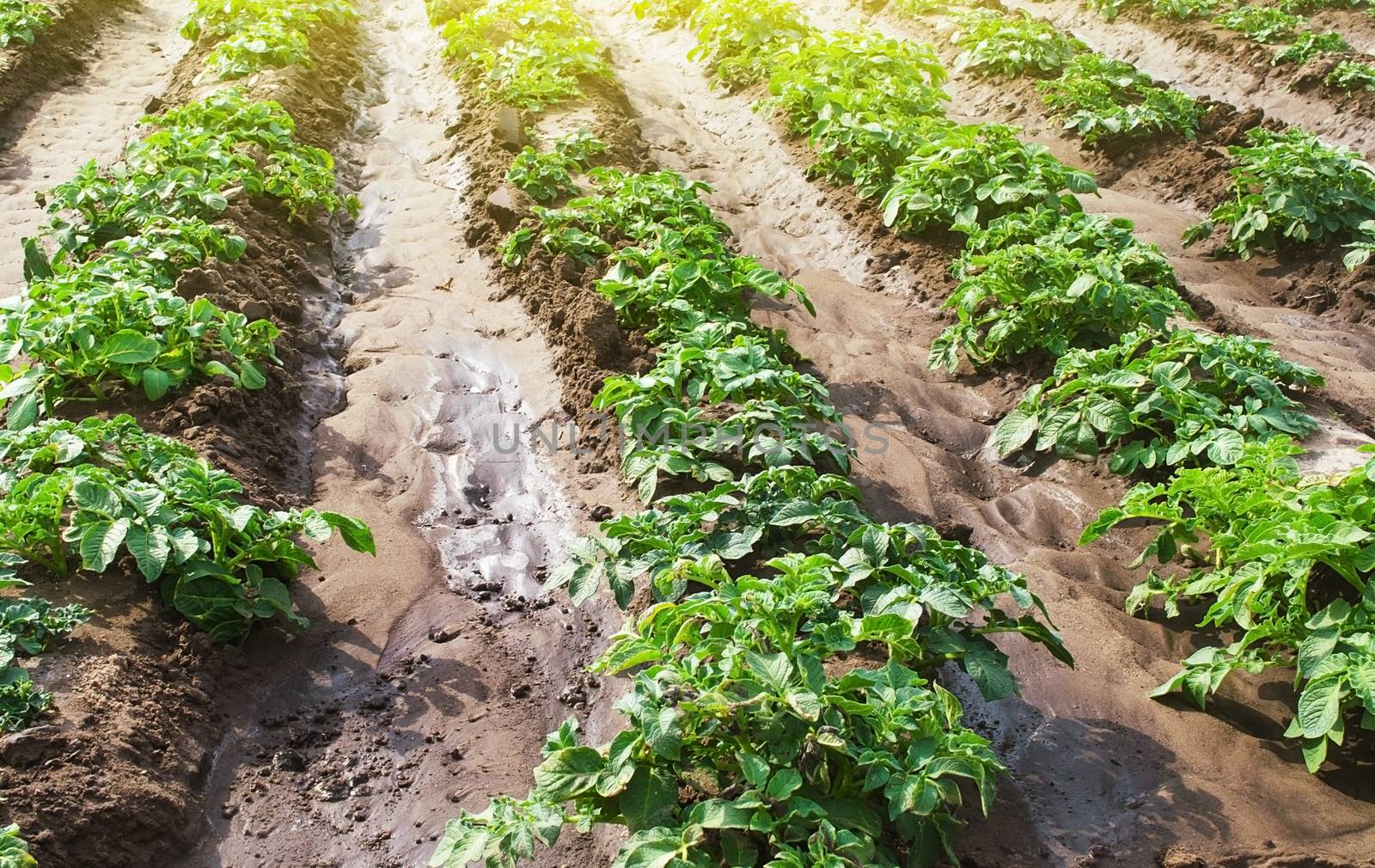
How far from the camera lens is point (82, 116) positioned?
9211 mm

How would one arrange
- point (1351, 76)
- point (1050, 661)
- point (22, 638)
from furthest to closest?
point (1351, 76) < point (1050, 661) < point (22, 638)

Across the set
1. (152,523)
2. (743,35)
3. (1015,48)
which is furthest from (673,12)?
(152,523)

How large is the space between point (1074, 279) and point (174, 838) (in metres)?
4.45

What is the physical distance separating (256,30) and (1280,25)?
359 inches

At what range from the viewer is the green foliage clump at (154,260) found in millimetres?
4562

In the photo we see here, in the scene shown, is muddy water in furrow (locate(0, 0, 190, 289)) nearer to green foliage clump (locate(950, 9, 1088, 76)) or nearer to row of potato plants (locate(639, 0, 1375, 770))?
row of potato plants (locate(639, 0, 1375, 770))

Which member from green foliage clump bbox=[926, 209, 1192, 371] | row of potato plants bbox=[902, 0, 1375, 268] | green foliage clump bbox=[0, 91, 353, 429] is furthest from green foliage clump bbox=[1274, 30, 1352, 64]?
green foliage clump bbox=[0, 91, 353, 429]

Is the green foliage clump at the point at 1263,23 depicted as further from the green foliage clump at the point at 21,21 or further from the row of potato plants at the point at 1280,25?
the green foliage clump at the point at 21,21

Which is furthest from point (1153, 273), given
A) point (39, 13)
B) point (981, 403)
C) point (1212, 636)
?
point (39, 13)

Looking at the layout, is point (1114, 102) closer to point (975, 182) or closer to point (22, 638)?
point (975, 182)

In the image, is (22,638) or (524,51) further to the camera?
(524,51)

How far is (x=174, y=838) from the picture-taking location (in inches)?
122

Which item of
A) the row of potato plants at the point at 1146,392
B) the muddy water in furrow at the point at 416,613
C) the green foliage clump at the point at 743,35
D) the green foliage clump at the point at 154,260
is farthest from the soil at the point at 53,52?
the row of potato plants at the point at 1146,392

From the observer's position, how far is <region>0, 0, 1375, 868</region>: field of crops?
299 cm
